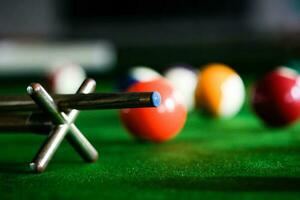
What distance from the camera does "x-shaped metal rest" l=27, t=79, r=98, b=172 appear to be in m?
1.68

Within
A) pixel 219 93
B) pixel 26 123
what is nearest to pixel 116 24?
pixel 219 93

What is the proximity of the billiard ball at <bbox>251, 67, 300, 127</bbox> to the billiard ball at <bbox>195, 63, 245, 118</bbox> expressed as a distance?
1.44 feet

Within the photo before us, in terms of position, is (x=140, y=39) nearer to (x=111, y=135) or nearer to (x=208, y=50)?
(x=208, y=50)

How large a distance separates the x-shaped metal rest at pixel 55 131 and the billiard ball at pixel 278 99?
3.58ft

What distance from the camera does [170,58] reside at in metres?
5.82

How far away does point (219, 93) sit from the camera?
317 cm

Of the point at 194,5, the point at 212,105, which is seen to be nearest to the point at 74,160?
the point at 212,105

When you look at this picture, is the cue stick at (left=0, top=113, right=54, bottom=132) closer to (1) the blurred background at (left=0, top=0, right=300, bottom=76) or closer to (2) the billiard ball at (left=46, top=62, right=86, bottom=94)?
(2) the billiard ball at (left=46, top=62, right=86, bottom=94)

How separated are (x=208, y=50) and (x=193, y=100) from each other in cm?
262

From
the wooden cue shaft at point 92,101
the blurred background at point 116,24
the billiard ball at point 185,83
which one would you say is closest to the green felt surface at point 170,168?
the wooden cue shaft at point 92,101

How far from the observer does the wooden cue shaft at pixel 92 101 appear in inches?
62.9

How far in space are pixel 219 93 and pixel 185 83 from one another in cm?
45

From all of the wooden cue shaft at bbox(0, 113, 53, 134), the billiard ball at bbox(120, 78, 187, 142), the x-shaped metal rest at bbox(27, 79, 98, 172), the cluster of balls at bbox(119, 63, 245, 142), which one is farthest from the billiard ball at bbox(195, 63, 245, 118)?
the wooden cue shaft at bbox(0, 113, 53, 134)

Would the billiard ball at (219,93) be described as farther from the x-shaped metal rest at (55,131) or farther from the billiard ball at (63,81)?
the x-shaped metal rest at (55,131)
